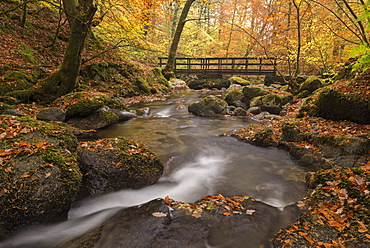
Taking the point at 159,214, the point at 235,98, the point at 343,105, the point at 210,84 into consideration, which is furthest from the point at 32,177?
the point at 210,84

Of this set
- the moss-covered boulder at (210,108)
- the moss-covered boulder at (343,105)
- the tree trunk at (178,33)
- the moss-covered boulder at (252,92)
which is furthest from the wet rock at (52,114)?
the tree trunk at (178,33)

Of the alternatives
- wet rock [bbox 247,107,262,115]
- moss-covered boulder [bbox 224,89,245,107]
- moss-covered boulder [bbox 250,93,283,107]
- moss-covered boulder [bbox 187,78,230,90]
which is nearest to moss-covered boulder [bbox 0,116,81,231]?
wet rock [bbox 247,107,262,115]

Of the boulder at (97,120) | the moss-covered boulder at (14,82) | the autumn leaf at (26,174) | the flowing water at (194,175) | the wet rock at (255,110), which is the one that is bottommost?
the flowing water at (194,175)

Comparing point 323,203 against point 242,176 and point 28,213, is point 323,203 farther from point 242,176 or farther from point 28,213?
point 28,213

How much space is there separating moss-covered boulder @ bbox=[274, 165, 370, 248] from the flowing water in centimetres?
77

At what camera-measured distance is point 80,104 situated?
7.08 m

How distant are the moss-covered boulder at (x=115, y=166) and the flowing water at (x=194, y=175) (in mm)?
166

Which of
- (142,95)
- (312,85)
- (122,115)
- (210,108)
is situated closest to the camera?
(122,115)

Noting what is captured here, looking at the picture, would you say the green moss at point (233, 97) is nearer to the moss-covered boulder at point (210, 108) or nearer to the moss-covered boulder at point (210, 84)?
the moss-covered boulder at point (210, 108)

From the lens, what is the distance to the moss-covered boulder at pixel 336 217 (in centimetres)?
230

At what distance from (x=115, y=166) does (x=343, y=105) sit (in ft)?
19.3

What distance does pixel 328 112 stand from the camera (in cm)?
599

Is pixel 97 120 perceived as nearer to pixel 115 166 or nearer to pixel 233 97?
pixel 115 166

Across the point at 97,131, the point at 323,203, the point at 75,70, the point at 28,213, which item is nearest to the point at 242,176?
the point at 323,203
